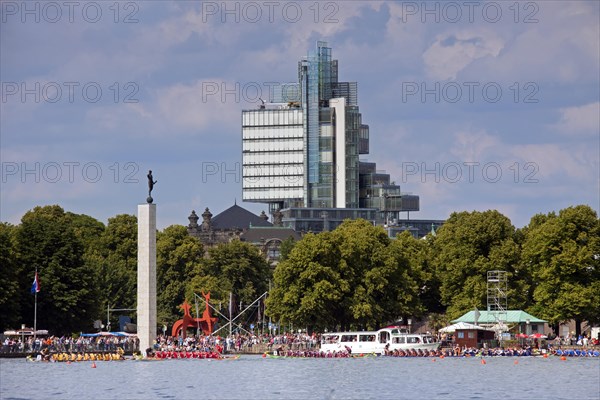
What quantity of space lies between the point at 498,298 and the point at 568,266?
7839mm

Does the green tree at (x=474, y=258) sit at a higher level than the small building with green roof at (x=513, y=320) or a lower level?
higher

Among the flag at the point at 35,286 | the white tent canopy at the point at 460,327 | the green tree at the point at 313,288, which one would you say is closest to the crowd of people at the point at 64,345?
the flag at the point at 35,286

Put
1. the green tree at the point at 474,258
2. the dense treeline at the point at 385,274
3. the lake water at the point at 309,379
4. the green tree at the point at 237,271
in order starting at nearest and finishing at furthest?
the lake water at the point at 309,379 → the dense treeline at the point at 385,274 → the green tree at the point at 474,258 → the green tree at the point at 237,271

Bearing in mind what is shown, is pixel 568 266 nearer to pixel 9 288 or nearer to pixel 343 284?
pixel 343 284

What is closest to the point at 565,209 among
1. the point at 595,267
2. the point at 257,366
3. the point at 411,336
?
the point at 595,267

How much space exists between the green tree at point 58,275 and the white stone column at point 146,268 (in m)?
13.2

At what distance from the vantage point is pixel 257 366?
10719 cm

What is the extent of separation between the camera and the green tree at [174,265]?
16762 cm

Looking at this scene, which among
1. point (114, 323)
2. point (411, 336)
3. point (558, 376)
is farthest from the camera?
point (114, 323)

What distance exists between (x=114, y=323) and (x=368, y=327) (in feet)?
131

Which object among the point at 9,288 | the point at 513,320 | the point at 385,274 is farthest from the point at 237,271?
the point at 513,320

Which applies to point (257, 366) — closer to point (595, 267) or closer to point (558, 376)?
point (558, 376)

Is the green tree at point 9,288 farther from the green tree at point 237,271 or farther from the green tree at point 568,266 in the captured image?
the green tree at point 568,266

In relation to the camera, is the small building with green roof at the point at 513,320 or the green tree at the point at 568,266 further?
the small building with green roof at the point at 513,320
